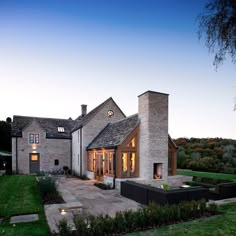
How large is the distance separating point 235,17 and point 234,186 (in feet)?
36.2

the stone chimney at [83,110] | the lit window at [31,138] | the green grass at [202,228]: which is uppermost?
the stone chimney at [83,110]

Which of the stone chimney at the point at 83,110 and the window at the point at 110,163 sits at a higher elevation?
the stone chimney at the point at 83,110

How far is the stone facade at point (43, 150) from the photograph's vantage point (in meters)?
24.6

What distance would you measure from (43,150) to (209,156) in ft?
72.5

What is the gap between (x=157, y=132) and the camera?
15.6 m

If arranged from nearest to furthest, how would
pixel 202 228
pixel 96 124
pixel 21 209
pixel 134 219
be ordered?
1. pixel 202 228
2. pixel 134 219
3. pixel 21 209
4. pixel 96 124

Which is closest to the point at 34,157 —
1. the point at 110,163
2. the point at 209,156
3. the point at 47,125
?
the point at 47,125

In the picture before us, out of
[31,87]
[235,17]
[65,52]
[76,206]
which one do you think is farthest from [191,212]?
[31,87]

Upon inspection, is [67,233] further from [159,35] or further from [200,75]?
[200,75]

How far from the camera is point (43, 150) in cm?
2578

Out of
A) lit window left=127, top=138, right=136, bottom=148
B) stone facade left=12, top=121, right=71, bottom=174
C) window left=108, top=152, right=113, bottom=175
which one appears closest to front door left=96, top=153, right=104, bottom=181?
window left=108, top=152, right=113, bottom=175

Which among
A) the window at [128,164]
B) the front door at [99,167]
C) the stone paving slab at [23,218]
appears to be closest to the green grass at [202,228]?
the stone paving slab at [23,218]

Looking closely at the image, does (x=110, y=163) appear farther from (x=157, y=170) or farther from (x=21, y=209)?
(x=21, y=209)

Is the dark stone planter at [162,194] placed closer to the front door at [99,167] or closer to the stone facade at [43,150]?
the front door at [99,167]
